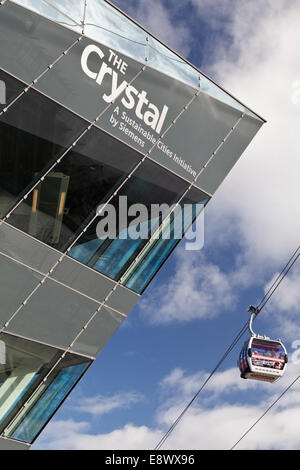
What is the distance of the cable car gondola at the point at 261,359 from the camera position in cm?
2389

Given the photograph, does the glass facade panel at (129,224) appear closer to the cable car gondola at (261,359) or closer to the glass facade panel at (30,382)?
the glass facade panel at (30,382)

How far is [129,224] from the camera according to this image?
17.1 metres

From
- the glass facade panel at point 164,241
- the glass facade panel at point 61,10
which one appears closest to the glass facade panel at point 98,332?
the glass facade panel at point 164,241

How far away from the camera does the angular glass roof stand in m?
14.4

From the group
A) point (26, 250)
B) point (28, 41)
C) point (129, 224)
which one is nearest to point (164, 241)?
point (129, 224)

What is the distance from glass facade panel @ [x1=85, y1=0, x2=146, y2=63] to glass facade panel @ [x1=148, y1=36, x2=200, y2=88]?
41cm

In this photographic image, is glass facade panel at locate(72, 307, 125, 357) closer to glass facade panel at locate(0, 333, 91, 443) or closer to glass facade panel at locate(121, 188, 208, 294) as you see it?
glass facade panel at locate(0, 333, 91, 443)

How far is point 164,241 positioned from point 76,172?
183 inches

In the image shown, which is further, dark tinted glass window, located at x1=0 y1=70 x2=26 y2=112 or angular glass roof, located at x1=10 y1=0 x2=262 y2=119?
angular glass roof, located at x1=10 y1=0 x2=262 y2=119

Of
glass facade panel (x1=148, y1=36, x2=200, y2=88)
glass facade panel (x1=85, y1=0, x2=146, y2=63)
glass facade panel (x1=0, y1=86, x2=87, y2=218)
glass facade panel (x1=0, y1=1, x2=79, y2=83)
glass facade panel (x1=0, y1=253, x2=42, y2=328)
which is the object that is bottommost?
glass facade panel (x1=0, y1=253, x2=42, y2=328)

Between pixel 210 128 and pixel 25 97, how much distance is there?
755 cm

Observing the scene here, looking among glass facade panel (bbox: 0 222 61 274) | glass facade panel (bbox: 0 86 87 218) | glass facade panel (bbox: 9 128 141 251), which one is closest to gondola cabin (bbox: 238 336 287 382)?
glass facade panel (bbox: 9 128 141 251)

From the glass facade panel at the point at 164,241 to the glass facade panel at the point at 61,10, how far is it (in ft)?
23.0
